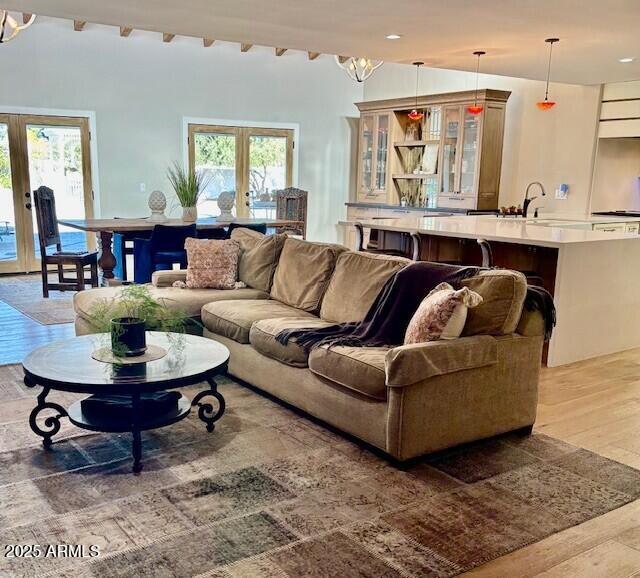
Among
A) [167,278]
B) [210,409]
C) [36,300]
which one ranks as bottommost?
[36,300]

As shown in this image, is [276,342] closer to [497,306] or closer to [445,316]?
[445,316]

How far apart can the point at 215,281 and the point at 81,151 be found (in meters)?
4.94

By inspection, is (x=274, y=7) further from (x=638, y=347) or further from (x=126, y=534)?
(x=638, y=347)

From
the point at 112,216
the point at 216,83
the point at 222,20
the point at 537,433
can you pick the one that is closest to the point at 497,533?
the point at 537,433

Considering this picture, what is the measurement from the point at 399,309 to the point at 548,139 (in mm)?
5618

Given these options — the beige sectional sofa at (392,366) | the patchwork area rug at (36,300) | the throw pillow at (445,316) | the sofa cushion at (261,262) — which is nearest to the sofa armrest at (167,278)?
the sofa cushion at (261,262)

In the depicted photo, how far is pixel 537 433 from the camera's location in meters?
3.54

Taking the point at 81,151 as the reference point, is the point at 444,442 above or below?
below

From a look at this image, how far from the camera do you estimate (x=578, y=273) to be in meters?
4.81

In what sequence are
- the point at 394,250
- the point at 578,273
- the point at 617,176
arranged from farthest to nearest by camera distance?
the point at 617,176, the point at 394,250, the point at 578,273

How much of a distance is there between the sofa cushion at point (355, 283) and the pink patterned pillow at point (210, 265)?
102 cm

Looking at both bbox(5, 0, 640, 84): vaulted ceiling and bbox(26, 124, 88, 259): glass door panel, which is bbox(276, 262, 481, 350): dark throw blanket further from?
bbox(26, 124, 88, 259): glass door panel

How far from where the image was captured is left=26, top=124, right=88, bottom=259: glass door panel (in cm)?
852

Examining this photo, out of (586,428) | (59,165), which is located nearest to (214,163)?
(59,165)
